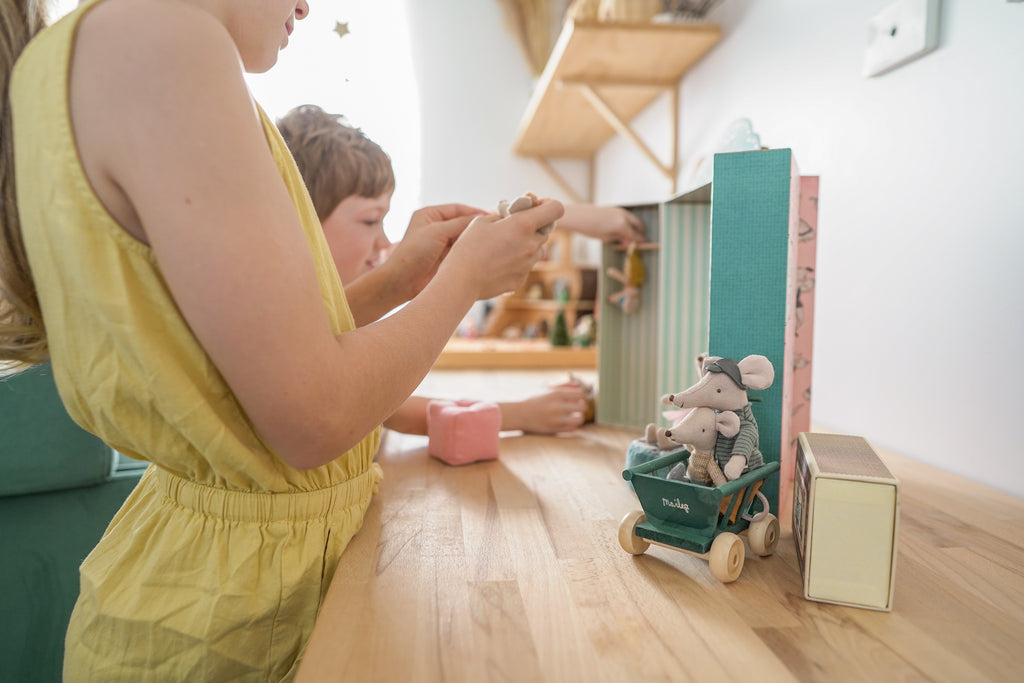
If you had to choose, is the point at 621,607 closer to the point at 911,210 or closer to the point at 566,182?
the point at 911,210

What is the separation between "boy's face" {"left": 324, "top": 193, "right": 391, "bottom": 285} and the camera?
1.12m

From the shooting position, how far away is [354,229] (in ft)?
3.70

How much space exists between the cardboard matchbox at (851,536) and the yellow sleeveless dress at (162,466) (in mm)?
362

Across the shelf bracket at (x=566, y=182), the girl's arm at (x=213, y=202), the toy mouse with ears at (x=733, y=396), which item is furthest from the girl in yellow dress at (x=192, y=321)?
the shelf bracket at (x=566, y=182)

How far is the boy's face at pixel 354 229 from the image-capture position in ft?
3.67

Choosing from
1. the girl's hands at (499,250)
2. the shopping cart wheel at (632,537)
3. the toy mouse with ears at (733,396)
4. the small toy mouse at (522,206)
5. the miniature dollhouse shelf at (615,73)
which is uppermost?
the miniature dollhouse shelf at (615,73)

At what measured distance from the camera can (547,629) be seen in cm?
42

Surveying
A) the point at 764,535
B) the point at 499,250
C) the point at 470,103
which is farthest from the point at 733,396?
the point at 470,103

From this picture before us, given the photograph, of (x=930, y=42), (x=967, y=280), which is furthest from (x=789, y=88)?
(x=967, y=280)

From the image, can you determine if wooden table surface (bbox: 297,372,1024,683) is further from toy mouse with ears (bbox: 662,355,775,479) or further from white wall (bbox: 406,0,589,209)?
white wall (bbox: 406,0,589,209)

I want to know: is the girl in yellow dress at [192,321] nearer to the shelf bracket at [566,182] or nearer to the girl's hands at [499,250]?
the girl's hands at [499,250]

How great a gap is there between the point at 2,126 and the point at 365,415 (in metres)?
0.35

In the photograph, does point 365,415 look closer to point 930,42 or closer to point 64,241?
point 64,241

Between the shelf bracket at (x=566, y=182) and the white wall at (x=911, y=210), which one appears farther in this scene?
the shelf bracket at (x=566, y=182)
